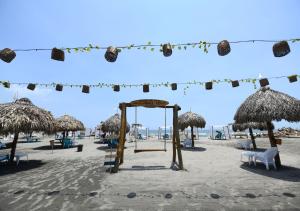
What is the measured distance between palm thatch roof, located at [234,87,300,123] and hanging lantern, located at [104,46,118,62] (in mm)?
6817

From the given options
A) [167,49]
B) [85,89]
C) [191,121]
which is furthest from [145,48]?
[191,121]

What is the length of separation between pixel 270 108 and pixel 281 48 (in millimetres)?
3594

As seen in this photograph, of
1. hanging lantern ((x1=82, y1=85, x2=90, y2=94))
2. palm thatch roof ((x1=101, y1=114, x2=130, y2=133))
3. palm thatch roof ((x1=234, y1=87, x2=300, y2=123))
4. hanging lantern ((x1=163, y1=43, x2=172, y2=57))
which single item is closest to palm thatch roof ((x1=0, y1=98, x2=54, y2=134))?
hanging lantern ((x1=82, y1=85, x2=90, y2=94))

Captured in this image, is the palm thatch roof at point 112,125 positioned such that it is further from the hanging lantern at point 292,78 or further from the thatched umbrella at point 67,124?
the hanging lantern at point 292,78

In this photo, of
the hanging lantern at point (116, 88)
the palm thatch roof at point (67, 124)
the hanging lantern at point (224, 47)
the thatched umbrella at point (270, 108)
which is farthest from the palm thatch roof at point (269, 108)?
the palm thatch roof at point (67, 124)

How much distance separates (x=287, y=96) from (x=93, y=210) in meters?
10.2

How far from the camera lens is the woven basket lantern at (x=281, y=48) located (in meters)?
7.34

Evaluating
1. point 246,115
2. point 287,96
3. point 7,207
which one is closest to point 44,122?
point 7,207

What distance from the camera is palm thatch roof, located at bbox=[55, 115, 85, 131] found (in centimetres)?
2247

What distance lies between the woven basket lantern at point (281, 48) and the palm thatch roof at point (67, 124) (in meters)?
19.8

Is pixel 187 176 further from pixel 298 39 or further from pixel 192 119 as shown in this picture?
pixel 192 119

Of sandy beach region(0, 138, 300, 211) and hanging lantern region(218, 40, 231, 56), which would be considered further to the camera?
hanging lantern region(218, 40, 231, 56)

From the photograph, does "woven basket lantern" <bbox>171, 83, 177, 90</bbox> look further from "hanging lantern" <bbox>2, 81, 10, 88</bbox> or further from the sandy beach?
"hanging lantern" <bbox>2, 81, 10, 88</bbox>

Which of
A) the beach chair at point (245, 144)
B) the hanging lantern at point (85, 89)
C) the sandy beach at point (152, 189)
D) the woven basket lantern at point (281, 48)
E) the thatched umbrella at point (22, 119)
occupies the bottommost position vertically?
the sandy beach at point (152, 189)
